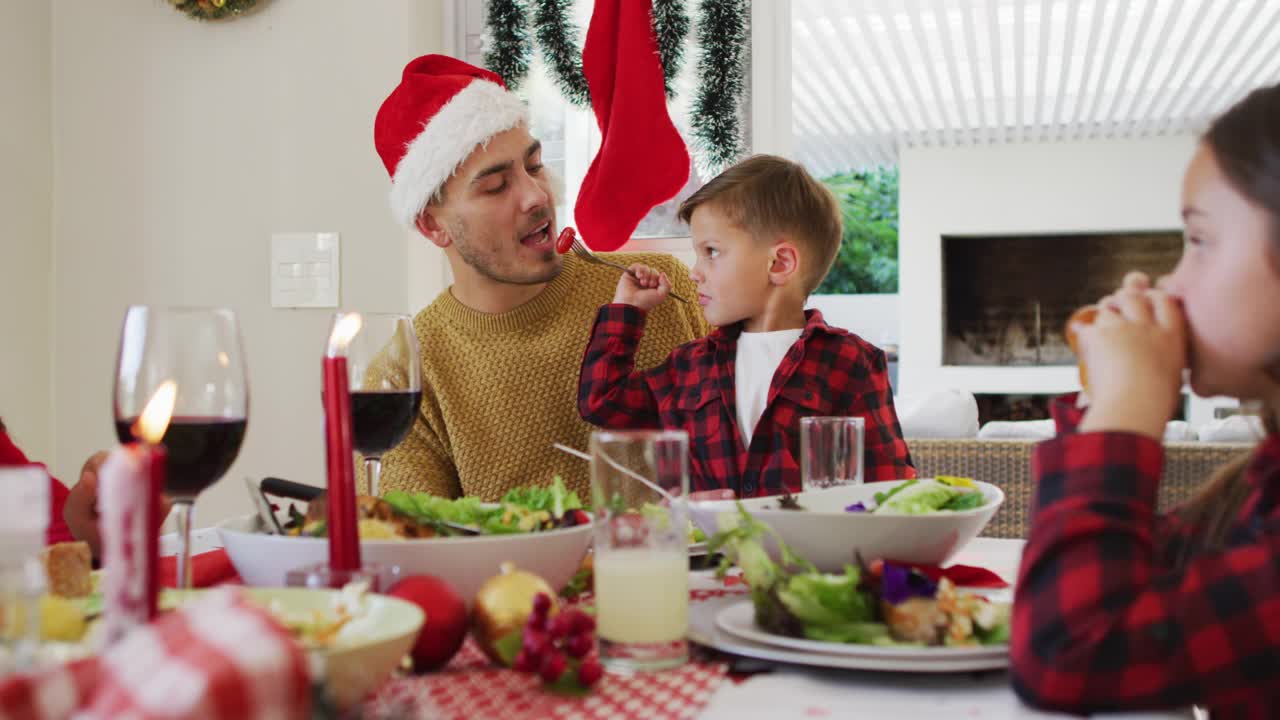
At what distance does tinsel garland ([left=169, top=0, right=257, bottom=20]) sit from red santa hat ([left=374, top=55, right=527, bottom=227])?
2.16ft

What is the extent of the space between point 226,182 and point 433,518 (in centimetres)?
206

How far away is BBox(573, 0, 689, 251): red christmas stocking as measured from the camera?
2.28m

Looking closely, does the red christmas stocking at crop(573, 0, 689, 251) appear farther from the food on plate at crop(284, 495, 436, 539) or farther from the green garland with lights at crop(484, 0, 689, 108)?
the food on plate at crop(284, 495, 436, 539)

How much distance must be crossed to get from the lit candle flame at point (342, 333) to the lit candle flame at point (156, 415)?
17 cm

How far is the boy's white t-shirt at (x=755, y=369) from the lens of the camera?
6.32ft

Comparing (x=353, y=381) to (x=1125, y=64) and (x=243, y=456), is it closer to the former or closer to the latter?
(x=243, y=456)

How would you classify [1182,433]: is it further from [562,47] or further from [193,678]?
[193,678]

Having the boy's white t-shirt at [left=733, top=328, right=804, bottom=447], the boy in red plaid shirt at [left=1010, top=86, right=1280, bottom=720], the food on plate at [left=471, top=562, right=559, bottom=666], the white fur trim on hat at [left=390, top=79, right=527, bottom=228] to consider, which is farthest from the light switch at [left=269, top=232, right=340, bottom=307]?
the boy in red plaid shirt at [left=1010, top=86, right=1280, bottom=720]

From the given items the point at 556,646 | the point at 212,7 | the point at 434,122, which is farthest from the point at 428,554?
the point at 212,7

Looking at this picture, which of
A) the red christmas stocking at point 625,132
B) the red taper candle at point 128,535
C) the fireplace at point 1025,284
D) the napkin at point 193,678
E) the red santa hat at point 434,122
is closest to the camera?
the napkin at point 193,678

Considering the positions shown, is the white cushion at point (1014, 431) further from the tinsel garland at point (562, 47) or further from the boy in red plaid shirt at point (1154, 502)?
the boy in red plaid shirt at point (1154, 502)

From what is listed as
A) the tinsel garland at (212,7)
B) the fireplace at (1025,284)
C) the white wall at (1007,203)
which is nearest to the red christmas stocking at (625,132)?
the tinsel garland at (212,7)

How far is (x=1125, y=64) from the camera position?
25.8ft

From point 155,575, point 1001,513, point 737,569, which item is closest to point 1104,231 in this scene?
point 1001,513
